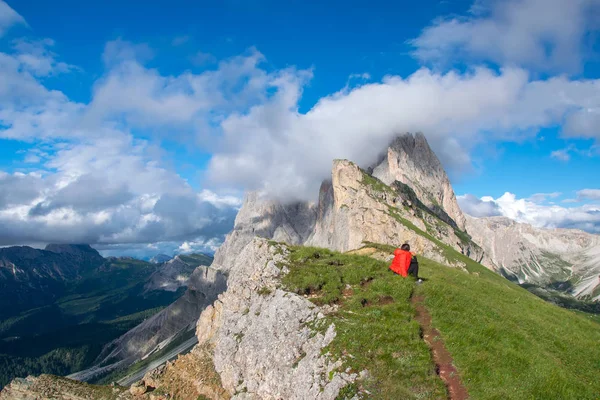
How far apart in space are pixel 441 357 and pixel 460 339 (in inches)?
70.5

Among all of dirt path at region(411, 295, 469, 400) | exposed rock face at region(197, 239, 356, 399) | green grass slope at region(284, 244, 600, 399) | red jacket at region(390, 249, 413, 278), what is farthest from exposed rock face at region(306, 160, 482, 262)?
dirt path at region(411, 295, 469, 400)

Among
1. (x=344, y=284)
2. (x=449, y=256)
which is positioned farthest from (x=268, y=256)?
(x=449, y=256)

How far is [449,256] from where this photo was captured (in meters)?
135

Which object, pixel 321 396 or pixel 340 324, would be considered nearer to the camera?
pixel 321 396

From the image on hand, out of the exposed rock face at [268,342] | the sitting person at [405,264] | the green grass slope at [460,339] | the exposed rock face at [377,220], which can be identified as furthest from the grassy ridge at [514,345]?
the exposed rock face at [377,220]

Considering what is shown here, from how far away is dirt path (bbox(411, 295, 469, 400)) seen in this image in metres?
18.6

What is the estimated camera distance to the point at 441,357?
21125mm

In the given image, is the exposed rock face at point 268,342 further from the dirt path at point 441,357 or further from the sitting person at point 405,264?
the sitting person at point 405,264

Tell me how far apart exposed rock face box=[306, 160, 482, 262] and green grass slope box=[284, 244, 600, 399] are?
108 m

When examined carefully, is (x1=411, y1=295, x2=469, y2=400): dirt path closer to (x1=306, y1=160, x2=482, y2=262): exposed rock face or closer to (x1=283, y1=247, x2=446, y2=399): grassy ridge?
(x1=283, y1=247, x2=446, y2=399): grassy ridge

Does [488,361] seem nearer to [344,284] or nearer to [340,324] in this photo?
[340,324]

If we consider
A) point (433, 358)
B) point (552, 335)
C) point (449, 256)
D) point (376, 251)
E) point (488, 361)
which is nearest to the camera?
point (488, 361)

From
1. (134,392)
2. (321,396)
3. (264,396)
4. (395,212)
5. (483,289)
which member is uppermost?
(395,212)

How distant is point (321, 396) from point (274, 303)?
36.4ft
